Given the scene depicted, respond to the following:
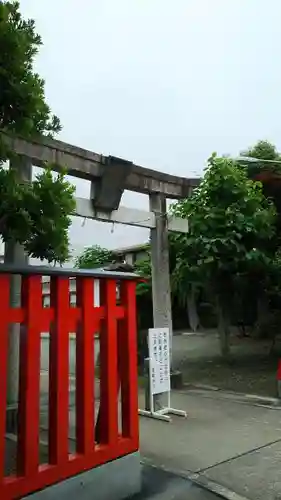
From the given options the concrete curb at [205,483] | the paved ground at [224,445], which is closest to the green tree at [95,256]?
the paved ground at [224,445]

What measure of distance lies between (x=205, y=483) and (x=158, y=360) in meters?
2.52

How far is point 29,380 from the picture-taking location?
3455mm

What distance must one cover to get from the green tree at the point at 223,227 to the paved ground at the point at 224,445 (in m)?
3.08

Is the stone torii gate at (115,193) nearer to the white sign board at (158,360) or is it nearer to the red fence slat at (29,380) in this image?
the red fence slat at (29,380)

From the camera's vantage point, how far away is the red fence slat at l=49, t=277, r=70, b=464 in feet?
12.0

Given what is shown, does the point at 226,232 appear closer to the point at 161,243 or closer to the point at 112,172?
the point at 161,243

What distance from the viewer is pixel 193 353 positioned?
46.1 feet

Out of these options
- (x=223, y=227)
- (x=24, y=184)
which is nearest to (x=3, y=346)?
(x=24, y=184)

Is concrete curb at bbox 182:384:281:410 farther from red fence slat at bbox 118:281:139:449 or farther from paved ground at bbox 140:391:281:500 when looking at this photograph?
red fence slat at bbox 118:281:139:449

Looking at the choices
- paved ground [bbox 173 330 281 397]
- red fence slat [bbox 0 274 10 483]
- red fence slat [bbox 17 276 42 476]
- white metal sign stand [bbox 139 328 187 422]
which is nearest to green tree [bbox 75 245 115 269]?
paved ground [bbox 173 330 281 397]

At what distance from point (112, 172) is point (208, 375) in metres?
5.14

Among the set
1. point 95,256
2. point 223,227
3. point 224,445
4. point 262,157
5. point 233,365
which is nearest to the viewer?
point 224,445

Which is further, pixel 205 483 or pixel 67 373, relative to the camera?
pixel 205 483

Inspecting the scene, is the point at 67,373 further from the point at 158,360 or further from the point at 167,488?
the point at 158,360
